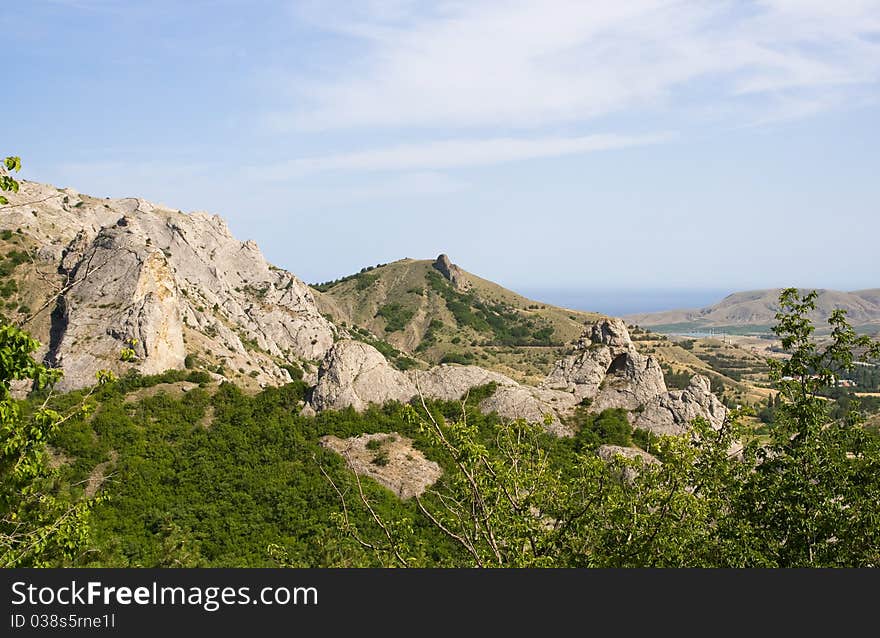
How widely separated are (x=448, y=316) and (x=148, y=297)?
94599 mm

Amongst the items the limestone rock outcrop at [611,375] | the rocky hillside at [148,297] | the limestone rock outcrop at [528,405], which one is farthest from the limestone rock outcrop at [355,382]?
the limestone rock outcrop at [611,375]

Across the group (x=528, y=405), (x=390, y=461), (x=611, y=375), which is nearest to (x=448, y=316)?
(x=611, y=375)

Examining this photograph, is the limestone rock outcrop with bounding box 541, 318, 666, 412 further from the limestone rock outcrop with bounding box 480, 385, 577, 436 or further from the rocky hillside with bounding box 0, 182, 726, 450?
the limestone rock outcrop with bounding box 480, 385, 577, 436

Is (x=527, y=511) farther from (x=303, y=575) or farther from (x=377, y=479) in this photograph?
(x=377, y=479)

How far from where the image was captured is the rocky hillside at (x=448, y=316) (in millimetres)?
124562

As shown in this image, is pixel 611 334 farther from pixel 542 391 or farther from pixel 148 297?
pixel 148 297

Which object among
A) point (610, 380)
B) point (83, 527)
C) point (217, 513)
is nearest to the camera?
point (83, 527)

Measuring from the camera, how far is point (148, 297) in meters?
48.1

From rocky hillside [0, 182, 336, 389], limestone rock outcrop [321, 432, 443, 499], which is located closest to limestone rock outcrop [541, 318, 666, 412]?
limestone rock outcrop [321, 432, 443, 499]

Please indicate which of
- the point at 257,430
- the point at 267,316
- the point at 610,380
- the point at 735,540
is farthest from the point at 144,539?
the point at 267,316

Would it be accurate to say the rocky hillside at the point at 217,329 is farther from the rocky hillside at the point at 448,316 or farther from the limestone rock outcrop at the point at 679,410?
the rocky hillside at the point at 448,316

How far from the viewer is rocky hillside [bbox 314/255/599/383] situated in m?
125

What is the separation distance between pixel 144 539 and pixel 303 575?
23849 mm

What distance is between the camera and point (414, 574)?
32.9 ft
